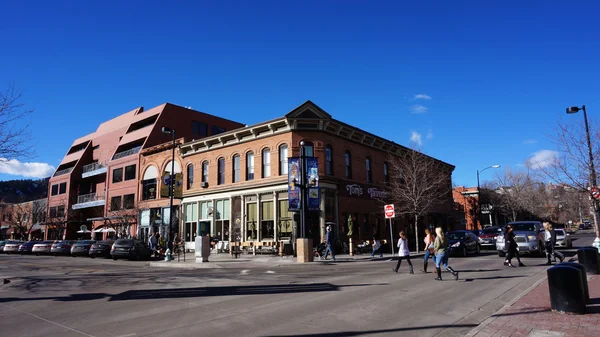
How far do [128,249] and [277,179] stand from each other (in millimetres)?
11122

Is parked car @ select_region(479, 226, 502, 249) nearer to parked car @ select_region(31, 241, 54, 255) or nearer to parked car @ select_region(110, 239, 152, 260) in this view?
parked car @ select_region(110, 239, 152, 260)

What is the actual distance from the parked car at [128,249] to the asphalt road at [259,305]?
13.1 meters

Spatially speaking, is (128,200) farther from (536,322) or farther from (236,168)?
(536,322)

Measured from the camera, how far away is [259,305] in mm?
8852

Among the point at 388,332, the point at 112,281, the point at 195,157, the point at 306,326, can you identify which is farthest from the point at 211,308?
the point at 195,157

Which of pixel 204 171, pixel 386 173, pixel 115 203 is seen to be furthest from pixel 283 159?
pixel 115 203

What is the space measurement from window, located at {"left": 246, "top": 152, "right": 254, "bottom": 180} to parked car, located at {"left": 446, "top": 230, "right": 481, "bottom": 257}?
14588 millimetres

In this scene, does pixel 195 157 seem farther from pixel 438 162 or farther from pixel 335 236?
pixel 438 162

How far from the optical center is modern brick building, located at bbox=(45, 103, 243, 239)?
44312mm

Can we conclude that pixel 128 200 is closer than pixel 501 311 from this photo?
No

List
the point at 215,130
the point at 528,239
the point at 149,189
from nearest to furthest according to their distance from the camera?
the point at 528,239 < the point at 149,189 < the point at 215,130

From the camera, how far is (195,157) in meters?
34.7

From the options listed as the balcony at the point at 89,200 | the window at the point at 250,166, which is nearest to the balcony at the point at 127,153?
the balcony at the point at 89,200

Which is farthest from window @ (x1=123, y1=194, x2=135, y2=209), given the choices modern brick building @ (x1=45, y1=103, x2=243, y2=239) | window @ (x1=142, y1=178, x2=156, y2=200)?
window @ (x1=142, y1=178, x2=156, y2=200)
